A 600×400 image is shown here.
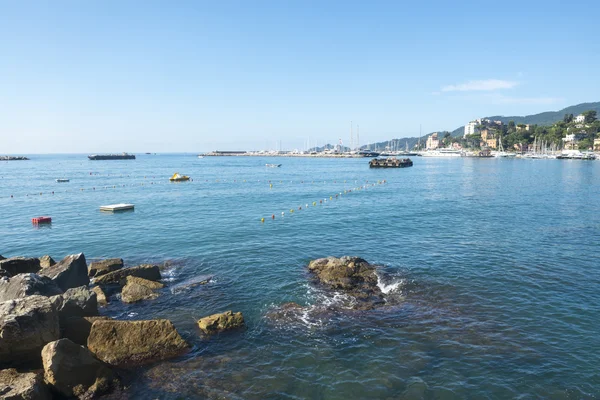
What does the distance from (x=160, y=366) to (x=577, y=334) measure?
62.4 feet

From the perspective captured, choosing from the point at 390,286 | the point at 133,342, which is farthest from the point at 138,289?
the point at 390,286

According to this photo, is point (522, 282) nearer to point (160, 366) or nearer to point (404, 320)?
point (404, 320)

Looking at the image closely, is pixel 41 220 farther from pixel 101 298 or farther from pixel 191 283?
pixel 191 283

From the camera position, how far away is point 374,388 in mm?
13906

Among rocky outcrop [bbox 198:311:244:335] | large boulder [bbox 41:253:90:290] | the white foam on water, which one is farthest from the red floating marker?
the white foam on water

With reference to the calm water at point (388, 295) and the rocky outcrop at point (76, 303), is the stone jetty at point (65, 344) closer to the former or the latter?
the rocky outcrop at point (76, 303)

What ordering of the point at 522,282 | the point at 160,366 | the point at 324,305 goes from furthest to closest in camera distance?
the point at 522,282, the point at 324,305, the point at 160,366

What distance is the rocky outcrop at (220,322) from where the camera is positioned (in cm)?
1802

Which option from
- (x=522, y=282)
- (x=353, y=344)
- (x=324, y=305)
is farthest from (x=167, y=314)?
(x=522, y=282)

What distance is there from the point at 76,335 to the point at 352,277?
51.7ft

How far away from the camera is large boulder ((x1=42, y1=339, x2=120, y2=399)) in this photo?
1307cm

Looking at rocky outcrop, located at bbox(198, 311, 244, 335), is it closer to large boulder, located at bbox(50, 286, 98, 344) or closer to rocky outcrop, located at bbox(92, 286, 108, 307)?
large boulder, located at bbox(50, 286, 98, 344)

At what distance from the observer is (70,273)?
2284cm

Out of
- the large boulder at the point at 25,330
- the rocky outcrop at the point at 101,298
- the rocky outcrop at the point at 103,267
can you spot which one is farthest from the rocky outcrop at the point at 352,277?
the large boulder at the point at 25,330
